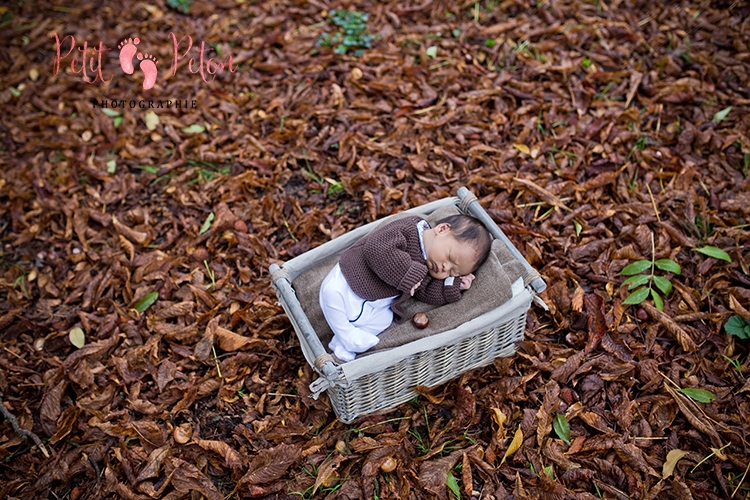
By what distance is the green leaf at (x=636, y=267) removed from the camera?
346cm

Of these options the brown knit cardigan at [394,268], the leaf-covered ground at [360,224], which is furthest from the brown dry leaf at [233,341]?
the brown knit cardigan at [394,268]

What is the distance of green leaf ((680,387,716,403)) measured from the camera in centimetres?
300

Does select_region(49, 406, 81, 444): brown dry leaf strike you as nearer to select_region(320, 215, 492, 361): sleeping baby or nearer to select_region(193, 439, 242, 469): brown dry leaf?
select_region(193, 439, 242, 469): brown dry leaf

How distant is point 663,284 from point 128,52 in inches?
194

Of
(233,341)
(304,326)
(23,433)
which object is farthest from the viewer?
(233,341)

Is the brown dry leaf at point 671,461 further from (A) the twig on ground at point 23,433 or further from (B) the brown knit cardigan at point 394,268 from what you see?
(A) the twig on ground at point 23,433

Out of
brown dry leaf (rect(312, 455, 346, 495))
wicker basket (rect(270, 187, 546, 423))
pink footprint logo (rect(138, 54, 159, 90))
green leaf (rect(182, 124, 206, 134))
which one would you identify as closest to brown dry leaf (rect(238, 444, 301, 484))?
brown dry leaf (rect(312, 455, 346, 495))

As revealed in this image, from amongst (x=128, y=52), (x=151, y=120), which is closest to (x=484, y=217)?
(x=151, y=120)

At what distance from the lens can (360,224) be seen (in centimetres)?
394

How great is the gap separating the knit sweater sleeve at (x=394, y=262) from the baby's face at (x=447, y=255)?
3.1 inches

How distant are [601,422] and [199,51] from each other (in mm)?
4552

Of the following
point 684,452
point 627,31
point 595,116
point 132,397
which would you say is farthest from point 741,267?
point 132,397

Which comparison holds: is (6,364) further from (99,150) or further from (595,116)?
(595,116)

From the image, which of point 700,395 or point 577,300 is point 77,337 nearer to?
point 577,300
